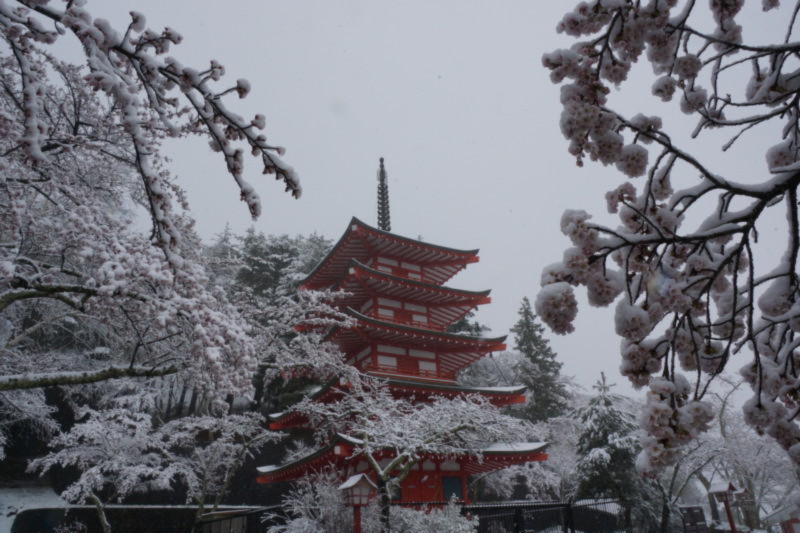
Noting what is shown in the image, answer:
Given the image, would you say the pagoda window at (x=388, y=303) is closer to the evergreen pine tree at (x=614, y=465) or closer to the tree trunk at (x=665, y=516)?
the evergreen pine tree at (x=614, y=465)

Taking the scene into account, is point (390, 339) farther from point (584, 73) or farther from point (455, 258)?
point (584, 73)

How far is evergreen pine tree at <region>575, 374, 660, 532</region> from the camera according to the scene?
1327 cm

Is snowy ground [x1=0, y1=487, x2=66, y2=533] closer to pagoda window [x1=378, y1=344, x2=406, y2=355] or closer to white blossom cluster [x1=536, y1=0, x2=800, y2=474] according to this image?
pagoda window [x1=378, y1=344, x2=406, y2=355]

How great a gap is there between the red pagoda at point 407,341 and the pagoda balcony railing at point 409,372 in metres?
0.04

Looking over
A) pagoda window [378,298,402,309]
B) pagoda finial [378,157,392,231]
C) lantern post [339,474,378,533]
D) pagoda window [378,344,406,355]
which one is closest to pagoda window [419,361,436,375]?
pagoda window [378,344,406,355]

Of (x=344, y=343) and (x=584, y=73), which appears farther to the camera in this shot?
(x=344, y=343)

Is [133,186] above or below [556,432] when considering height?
above

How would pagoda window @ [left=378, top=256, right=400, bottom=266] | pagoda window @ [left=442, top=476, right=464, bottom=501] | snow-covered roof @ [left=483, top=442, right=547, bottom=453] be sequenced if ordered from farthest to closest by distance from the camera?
Answer: pagoda window @ [left=378, top=256, right=400, bottom=266] → pagoda window @ [left=442, top=476, right=464, bottom=501] → snow-covered roof @ [left=483, top=442, right=547, bottom=453]

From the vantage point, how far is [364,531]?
8430mm

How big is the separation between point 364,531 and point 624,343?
799 centimetres

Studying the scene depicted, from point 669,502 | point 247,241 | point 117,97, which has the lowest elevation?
point 669,502

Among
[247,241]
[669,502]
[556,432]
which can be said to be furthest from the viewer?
[247,241]

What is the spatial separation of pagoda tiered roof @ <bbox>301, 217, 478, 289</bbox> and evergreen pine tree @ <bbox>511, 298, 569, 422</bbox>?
1119cm

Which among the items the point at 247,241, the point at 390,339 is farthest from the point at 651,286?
the point at 247,241
